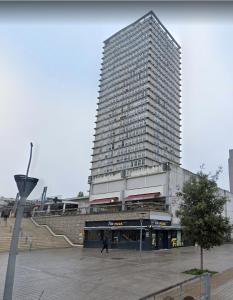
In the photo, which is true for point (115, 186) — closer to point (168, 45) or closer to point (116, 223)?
point (116, 223)

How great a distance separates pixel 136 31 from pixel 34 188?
108 meters

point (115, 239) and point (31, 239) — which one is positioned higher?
point (115, 239)

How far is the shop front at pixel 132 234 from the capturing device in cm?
3075

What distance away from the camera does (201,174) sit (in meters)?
17.2

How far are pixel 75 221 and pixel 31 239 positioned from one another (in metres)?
6.48

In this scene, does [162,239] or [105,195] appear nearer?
[162,239]

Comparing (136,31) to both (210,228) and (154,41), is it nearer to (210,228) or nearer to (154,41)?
(154,41)

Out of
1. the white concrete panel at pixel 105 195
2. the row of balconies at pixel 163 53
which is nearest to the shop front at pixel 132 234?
the white concrete panel at pixel 105 195

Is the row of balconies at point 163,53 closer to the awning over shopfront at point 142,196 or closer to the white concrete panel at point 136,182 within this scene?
the white concrete panel at point 136,182

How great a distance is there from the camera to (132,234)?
31969mm

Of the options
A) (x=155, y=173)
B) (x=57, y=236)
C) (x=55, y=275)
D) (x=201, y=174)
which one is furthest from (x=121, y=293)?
(x=155, y=173)

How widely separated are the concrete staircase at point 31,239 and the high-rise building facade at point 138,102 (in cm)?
4440

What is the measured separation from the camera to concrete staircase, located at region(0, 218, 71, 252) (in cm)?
2991

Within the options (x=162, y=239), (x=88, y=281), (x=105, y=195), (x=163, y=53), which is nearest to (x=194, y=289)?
(x=88, y=281)
